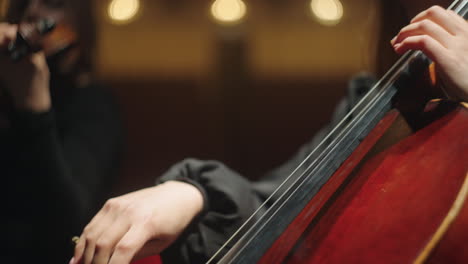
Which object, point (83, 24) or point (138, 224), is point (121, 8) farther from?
point (138, 224)

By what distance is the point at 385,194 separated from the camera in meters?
0.35

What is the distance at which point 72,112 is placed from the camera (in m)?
0.75

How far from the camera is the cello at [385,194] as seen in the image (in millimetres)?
311

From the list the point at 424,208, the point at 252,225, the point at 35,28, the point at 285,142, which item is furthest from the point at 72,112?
the point at 285,142

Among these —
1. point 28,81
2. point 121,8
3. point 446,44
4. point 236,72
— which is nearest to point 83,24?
point 121,8

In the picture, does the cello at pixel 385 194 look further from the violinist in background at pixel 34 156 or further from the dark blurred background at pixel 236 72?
the dark blurred background at pixel 236 72

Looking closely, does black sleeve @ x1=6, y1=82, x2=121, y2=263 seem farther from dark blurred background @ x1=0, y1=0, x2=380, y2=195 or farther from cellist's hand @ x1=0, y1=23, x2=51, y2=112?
dark blurred background @ x1=0, y1=0, x2=380, y2=195

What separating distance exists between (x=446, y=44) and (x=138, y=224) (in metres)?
0.29

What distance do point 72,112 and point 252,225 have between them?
454 millimetres

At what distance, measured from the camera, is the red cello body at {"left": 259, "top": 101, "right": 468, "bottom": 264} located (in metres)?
0.30

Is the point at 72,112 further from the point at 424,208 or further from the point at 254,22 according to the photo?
the point at 254,22

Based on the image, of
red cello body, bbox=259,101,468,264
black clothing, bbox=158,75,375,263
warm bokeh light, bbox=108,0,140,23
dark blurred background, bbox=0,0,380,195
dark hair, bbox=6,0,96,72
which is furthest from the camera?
dark blurred background, bbox=0,0,380,195

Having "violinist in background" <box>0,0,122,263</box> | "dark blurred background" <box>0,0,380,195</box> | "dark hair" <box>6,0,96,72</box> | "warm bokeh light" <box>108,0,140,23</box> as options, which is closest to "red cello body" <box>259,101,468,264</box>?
"violinist in background" <box>0,0,122,263</box>

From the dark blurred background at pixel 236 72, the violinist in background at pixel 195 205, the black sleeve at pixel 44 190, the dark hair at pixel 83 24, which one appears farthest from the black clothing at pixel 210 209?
the dark blurred background at pixel 236 72
